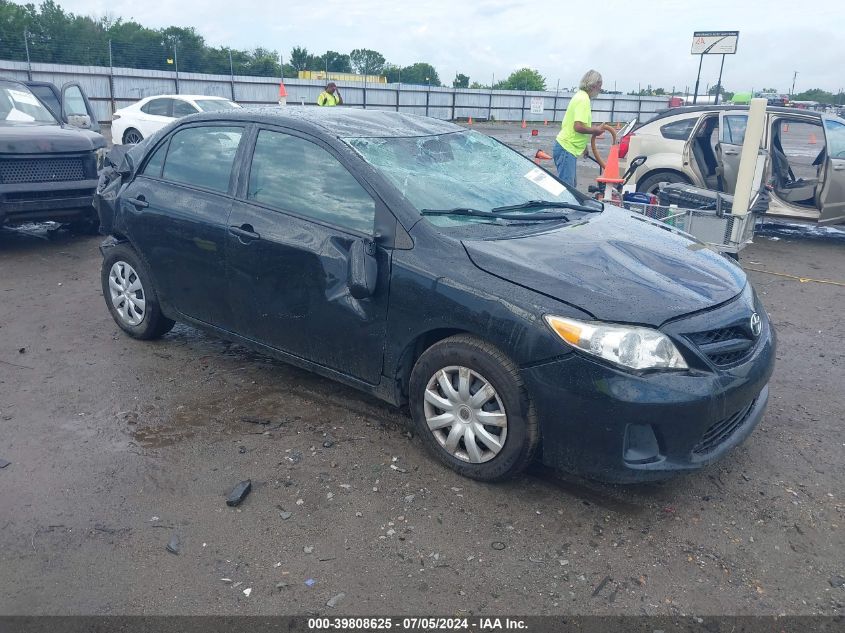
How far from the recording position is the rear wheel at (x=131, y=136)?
1700cm

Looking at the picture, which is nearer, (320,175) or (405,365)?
(405,365)

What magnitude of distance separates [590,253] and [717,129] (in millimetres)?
7731

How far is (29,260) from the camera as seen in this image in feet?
26.0

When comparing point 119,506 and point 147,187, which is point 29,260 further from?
point 119,506

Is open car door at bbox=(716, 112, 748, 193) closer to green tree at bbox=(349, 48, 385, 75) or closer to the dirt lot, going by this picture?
the dirt lot

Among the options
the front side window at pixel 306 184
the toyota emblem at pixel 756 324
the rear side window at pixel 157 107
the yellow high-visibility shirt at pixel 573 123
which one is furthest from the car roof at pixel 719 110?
the rear side window at pixel 157 107

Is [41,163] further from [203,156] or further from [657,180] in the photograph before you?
[657,180]

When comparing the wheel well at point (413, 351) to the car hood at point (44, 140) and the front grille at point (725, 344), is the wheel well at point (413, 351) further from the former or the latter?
the car hood at point (44, 140)

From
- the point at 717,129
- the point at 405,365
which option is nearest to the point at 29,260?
the point at 405,365

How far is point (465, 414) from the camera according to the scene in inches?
138

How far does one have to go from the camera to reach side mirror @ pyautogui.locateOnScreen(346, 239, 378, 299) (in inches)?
144

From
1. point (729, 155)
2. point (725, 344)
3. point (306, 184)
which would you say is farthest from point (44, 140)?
point (729, 155)

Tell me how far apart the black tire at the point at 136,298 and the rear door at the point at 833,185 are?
331 inches

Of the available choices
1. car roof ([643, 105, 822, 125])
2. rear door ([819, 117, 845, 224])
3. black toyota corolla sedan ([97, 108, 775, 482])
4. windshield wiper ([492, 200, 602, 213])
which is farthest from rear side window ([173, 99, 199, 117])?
windshield wiper ([492, 200, 602, 213])
